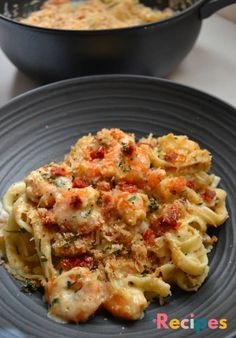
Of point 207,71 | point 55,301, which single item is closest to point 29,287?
point 55,301

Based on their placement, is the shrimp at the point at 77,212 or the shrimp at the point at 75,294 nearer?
the shrimp at the point at 75,294

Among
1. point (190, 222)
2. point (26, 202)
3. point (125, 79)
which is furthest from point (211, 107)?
point (26, 202)

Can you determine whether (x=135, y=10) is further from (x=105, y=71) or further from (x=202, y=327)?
(x=202, y=327)

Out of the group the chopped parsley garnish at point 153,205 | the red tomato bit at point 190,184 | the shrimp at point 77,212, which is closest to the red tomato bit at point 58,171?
the shrimp at point 77,212

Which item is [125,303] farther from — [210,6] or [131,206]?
[210,6]

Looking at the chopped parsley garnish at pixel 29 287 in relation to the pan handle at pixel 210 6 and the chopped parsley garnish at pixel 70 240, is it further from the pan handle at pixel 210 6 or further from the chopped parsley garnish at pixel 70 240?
the pan handle at pixel 210 6

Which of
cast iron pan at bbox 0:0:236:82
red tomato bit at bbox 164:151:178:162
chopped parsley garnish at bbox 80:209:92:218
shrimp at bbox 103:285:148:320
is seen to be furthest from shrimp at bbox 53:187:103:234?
cast iron pan at bbox 0:0:236:82
